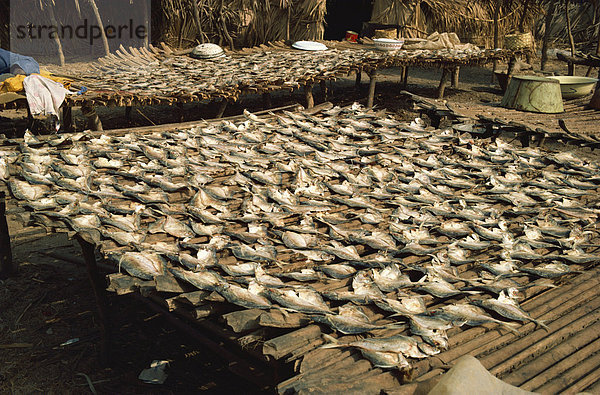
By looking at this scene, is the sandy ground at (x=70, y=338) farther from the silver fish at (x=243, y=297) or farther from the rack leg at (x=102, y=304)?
the silver fish at (x=243, y=297)

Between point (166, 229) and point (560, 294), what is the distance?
232 cm

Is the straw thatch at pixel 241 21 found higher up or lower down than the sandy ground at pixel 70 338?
higher up

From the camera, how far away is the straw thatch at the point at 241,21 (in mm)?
13305

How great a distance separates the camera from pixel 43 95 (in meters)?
6.71

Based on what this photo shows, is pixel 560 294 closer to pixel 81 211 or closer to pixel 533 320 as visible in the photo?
pixel 533 320

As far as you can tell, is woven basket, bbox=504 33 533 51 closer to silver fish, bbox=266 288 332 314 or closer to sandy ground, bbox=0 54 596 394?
sandy ground, bbox=0 54 596 394

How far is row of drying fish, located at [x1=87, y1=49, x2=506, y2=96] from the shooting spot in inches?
307

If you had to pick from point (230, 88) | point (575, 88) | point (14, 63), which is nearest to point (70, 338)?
point (230, 88)

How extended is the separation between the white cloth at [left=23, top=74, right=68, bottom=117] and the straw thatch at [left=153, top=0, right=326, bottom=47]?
22.7 ft

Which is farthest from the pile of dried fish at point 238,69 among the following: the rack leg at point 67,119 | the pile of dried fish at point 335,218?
the pile of dried fish at point 335,218

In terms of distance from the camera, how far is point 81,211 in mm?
3072

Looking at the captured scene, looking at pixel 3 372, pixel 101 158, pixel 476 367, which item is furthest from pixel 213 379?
pixel 476 367

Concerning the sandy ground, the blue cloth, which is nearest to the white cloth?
the blue cloth

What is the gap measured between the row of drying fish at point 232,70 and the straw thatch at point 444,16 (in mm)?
4153
